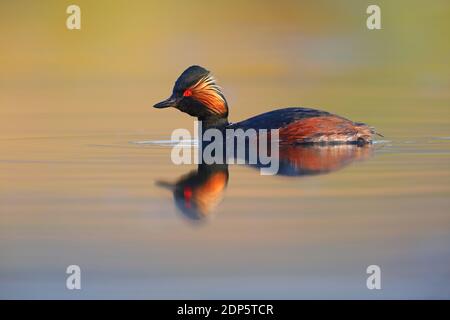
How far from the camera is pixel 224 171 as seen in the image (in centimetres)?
1047

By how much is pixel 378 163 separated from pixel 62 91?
34.2ft

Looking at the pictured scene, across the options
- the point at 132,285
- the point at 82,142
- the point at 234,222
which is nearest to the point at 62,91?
the point at 82,142

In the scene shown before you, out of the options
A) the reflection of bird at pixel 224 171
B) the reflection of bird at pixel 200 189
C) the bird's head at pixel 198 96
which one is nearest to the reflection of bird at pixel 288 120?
the bird's head at pixel 198 96

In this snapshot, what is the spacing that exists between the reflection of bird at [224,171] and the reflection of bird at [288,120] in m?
0.19

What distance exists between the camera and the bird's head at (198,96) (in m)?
13.1

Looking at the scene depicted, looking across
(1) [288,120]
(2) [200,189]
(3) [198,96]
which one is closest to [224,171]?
(2) [200,189]

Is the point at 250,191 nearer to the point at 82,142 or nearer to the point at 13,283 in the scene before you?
the point at 13,283

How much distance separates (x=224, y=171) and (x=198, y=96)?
2.86 metres

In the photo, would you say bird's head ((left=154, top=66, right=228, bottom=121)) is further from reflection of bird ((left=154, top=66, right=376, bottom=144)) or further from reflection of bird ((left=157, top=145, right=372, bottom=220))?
reflection of bird ((left=157, top=145, right=372, bottom=220))

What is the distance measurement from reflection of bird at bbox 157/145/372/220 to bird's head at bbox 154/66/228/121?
1.18 metres

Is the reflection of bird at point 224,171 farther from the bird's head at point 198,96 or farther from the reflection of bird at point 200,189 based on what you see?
the bird's head at point 198,96

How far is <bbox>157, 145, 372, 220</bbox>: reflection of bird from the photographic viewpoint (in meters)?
8.79

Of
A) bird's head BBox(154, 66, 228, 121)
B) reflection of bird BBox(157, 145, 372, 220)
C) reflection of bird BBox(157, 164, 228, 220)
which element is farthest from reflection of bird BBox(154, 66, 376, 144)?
reflection of bird BBox(157, 164, 228, 220)

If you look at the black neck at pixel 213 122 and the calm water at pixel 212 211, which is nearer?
the calm water at pixel 212 211
